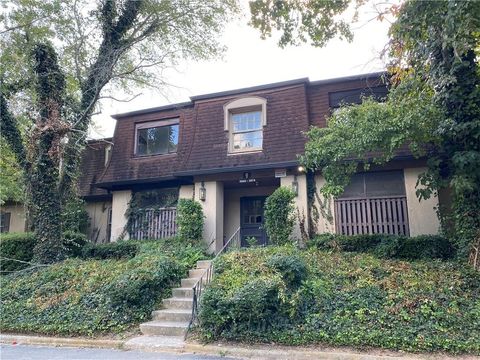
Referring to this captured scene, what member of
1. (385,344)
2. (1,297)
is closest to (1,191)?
(1,297)

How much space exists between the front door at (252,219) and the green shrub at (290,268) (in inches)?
198

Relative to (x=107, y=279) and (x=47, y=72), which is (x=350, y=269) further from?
(x=47, y=72)

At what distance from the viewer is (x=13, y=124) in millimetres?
11438

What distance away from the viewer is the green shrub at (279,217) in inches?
382

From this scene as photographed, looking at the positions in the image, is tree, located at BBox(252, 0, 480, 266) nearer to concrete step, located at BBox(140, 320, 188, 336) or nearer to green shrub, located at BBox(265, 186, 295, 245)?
green shrub, located at BBox(265, 186, 295, 245)

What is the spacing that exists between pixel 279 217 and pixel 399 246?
10.3 ft

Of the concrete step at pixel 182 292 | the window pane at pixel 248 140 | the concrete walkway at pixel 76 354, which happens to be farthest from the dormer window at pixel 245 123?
the concrete walkway at pixel 76 354

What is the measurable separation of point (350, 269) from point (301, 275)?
49.0 inches

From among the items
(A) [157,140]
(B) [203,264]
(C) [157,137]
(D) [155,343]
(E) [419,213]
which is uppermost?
(C) [157,137]

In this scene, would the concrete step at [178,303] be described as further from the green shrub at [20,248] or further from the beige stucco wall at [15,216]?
the beige stucco wall at [15,216]

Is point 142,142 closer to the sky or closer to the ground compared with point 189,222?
closer to the sky

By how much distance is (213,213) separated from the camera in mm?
11312

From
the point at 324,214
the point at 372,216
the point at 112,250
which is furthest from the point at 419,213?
the point at 112,250

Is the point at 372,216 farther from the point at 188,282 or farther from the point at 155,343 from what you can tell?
the point at 155,343
